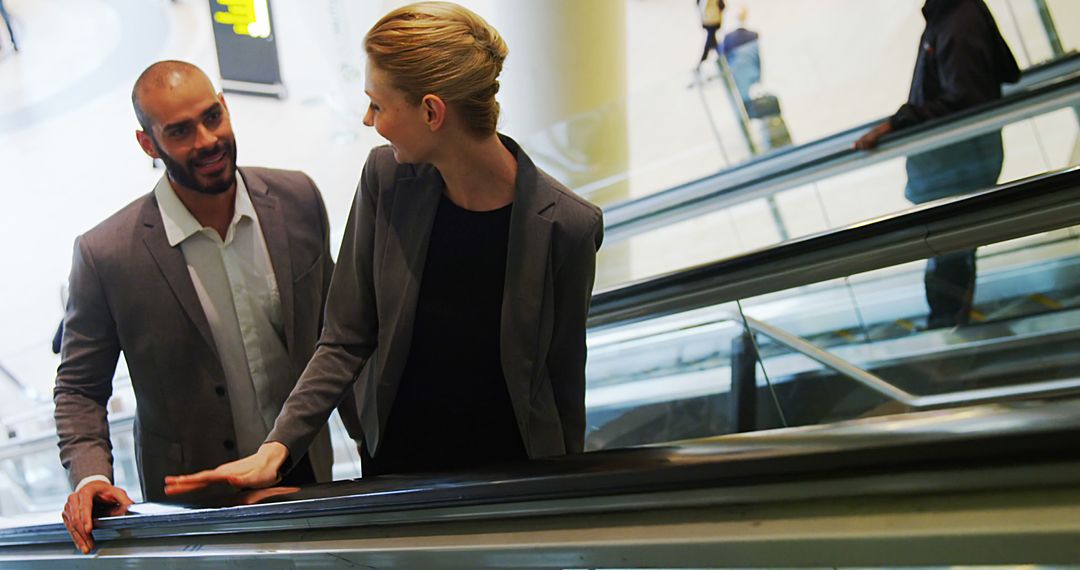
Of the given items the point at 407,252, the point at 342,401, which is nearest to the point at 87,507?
the point at 342,401

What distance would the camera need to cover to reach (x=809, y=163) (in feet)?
14.1

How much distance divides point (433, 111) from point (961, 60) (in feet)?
8.76

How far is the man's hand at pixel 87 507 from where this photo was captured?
2049 millimetres

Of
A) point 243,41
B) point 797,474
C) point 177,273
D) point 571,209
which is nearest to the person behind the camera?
point 797,474

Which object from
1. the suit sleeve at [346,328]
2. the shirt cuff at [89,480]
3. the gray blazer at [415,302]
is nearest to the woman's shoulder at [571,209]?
the gray blazer at [415,302]

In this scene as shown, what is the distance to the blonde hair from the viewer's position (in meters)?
1.72

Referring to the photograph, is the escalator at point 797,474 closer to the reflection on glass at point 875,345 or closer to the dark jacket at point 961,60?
the reflection on glass at point 875,345

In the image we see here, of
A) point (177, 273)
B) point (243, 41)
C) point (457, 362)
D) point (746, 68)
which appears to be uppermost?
point (243, 41)

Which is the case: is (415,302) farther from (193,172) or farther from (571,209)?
(193,172)

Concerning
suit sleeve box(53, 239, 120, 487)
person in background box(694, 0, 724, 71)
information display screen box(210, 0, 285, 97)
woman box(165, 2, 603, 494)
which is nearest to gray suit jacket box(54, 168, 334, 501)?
suit sleeve box(53, 239, 120, 487)

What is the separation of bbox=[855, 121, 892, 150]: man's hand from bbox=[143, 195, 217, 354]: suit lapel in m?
2.62

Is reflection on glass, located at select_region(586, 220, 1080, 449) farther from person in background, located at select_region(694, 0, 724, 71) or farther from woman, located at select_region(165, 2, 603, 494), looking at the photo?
person in background, located at select_region(694, 0, 724, 71)

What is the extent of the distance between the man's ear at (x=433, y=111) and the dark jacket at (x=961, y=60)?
2.56 m

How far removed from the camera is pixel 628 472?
125 centimetres
